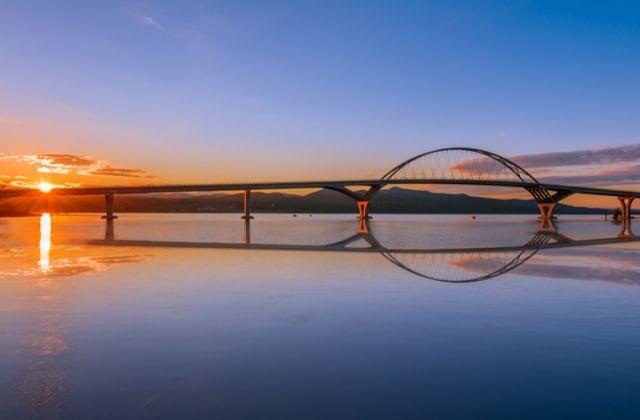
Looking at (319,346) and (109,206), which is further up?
(109,206)

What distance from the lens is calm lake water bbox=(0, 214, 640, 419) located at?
7.89 metres

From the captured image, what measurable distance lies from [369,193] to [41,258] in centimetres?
10258

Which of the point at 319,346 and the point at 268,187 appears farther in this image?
the point at 268,187

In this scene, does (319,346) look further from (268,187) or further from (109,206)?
(109,206)

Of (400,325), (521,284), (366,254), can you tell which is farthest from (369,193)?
(400,325)

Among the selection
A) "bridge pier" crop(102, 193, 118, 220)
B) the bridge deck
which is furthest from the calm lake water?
"bridge pier" crop(102, 193, 118, 220)

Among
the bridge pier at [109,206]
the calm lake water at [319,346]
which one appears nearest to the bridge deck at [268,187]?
the bridge pier at [109,206]

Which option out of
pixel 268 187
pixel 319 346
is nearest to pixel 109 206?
pixel 268 187

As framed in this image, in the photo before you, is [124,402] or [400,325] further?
[400,325]

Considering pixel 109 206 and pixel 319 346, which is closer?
pixel 319 346

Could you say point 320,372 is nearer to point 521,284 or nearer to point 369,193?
point 521,284

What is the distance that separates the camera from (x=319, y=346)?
11281 millimetres

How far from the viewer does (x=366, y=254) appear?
3497cm

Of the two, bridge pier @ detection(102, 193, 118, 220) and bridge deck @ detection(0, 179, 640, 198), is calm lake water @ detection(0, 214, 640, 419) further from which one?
bridge pier @ detection(102, 193, 118, 220)
